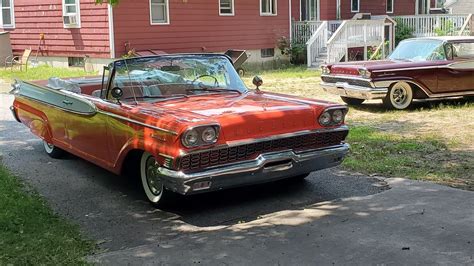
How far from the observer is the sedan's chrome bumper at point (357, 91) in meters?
11.2

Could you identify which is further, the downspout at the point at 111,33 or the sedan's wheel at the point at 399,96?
the downspout at the point at 111,33

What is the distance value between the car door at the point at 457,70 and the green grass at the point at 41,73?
1106 centimetres

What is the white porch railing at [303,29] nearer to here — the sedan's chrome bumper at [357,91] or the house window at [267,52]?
the house window at [267,52]

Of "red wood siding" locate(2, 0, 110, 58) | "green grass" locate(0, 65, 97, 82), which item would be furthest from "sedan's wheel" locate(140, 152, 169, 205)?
"red wood siding" locate(2, 0, 110, 58)

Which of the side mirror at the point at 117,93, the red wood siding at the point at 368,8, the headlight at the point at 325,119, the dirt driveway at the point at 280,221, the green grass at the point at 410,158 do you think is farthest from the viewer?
the red wood siding at the point at 368,8

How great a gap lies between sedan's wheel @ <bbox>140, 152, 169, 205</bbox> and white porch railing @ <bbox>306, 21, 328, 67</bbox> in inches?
674

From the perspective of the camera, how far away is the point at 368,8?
2822 cm

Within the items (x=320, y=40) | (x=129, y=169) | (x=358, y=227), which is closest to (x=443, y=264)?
(x=358, y=227)

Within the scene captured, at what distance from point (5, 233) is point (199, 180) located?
166 cm

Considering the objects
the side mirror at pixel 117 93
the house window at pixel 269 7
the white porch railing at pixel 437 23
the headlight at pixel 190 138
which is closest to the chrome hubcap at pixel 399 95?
the side mirror at pixel 117 93

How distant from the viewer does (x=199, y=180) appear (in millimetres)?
5039

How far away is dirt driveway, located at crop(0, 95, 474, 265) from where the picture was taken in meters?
4.37

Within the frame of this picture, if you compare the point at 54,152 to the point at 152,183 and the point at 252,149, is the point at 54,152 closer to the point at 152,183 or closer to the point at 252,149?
the point at 152,183

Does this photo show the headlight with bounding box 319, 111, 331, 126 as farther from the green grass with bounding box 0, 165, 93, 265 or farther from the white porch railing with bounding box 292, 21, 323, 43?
the white porch railing with bounding box 292, 21, 323, 43
